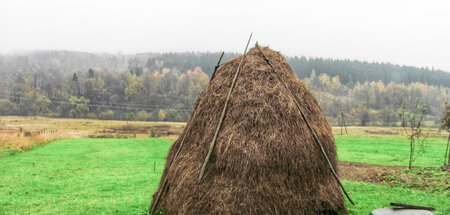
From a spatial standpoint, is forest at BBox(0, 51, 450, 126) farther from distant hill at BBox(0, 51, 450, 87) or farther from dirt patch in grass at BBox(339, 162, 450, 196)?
dirt patch in grass at BBox(339, 162, 450, 196)

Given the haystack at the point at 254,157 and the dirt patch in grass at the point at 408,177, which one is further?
the dirt patch in grass at the point at 408,177

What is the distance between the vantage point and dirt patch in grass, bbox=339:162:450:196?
1548 centimetres

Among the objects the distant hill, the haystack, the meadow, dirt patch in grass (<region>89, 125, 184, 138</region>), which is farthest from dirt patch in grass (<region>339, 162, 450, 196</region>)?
the distant hill

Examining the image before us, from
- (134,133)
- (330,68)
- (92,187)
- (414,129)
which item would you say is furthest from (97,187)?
(330,68)

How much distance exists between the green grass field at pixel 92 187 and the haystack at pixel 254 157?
8.92ft

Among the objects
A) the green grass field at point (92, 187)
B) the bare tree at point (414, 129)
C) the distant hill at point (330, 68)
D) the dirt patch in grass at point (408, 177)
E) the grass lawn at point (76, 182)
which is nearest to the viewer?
the green grass field at point (92, 187)

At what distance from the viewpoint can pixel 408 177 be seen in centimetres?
1777

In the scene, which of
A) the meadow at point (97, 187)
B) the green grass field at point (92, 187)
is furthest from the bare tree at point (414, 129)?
the green grass field at point (92, 187)

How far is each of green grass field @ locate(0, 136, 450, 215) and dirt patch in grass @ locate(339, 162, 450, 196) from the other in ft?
3.64

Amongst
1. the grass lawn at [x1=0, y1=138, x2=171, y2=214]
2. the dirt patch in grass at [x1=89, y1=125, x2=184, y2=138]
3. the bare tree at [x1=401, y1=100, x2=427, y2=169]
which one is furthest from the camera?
the dirt patch in grass at [x1=89, y1=125, x2=184, y2=138]

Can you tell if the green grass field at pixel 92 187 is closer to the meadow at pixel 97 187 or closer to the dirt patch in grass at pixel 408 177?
the meadow at pixel 97 187

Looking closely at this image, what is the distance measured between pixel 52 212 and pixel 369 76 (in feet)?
577

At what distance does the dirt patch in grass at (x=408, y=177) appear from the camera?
1548 cm

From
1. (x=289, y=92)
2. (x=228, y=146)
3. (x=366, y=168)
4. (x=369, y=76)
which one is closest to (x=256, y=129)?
(x=228, y=146)
